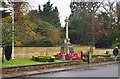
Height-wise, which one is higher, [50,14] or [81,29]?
[50,14]

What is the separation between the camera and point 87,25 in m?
48.1

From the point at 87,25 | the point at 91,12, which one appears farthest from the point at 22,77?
the point at 91,12

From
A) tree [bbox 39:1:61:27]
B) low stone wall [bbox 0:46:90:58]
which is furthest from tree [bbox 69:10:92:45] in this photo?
low stone wall [bbox 0:46:90:58]

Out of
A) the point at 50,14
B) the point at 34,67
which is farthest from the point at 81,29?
the point at 34,67

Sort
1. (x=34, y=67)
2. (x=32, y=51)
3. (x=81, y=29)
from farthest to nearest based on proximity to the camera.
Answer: (x=81, y=29), (x=32, y=51), (x=34, y=67)

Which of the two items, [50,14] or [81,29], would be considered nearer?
[81,29]

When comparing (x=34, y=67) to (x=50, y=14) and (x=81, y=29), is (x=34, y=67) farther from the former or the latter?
(x=50, y=14)

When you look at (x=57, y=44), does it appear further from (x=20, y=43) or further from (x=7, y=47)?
(x=7, y=47)

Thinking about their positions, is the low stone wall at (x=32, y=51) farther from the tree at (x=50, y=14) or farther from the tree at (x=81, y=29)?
the tree at (x=50, y=14)

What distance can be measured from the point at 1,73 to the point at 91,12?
38982 millimetres

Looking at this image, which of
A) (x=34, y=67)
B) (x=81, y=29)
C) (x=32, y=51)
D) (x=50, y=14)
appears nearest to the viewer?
(x=34, y=67)

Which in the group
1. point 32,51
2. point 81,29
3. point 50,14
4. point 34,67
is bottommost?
point 34,67

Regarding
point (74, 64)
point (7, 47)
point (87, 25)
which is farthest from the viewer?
point (87, 25)

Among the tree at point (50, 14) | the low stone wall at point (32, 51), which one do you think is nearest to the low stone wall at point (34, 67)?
the low stone wall at point (32, 51)
